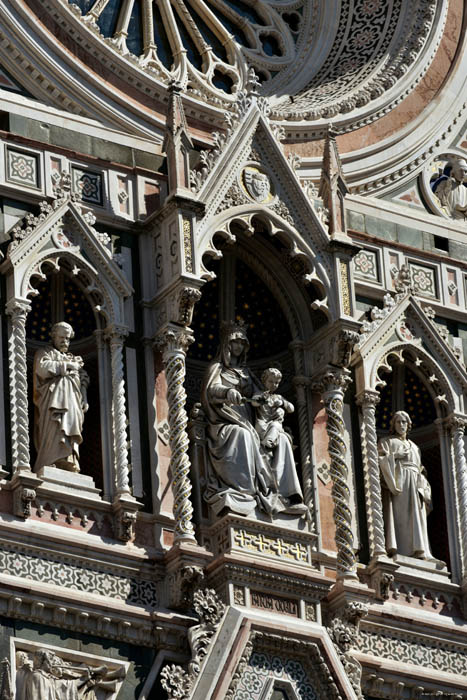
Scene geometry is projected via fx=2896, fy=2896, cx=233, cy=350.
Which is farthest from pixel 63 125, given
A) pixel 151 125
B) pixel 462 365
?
pixel 462 365

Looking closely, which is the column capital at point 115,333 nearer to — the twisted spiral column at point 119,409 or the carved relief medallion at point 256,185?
the twisted spiral column at point 119,409

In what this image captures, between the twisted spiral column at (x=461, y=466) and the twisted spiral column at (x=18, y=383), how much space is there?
4.25 metres

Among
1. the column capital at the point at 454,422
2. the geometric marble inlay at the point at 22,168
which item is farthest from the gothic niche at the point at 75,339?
the column capital at the point at 454,422

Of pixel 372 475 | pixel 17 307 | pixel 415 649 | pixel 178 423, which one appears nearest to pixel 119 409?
pixel 178 423

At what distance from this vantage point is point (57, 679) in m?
22.5

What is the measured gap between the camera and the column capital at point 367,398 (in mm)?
25516

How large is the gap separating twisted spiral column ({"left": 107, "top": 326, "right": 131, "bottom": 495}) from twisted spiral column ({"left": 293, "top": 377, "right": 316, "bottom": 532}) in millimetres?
1750

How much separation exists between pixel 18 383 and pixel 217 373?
195cm

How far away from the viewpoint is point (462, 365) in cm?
2628

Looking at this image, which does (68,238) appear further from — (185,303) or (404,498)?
(404,498)

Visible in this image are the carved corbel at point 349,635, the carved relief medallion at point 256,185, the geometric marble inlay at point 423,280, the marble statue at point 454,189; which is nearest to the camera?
the carved corbel at point 349,635

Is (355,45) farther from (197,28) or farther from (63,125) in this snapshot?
(63,125)

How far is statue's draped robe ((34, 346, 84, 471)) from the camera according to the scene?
933 inches

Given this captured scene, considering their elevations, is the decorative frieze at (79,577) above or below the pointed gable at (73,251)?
below
